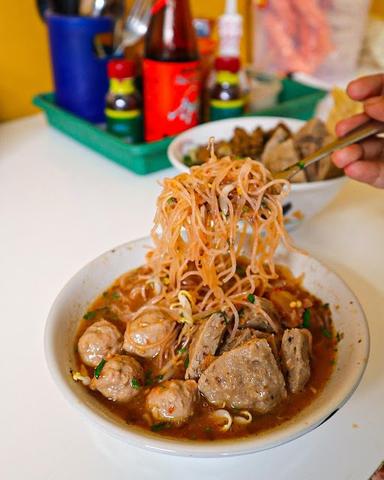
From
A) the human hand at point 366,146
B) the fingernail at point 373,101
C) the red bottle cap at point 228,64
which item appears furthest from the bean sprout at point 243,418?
the red bottle cap at point 228,64

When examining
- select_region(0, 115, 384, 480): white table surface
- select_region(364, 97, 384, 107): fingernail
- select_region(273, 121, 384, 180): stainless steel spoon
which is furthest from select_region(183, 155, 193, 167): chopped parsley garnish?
select_region(364, 97, 384, 107): fingernail

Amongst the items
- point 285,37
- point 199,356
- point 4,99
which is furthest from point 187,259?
point 285,37

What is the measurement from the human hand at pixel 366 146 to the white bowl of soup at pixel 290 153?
0.19ft

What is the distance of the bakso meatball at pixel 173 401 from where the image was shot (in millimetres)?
749

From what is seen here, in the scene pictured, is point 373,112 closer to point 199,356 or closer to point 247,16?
point 199,356

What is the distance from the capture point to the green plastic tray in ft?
5.02

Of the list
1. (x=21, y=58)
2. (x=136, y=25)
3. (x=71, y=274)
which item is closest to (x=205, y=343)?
(x=71, y=274)

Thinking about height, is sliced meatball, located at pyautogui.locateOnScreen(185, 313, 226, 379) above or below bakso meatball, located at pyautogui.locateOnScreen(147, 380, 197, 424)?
above

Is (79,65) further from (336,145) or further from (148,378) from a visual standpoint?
(148,378)

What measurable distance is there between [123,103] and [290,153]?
594mm

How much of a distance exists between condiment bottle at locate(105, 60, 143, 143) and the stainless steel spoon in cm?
65

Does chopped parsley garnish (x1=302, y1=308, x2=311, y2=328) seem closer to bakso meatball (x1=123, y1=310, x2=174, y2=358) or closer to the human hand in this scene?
bakso meatball (x1=123, y1=310, x2=174, y2=358)

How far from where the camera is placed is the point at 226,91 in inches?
65.4

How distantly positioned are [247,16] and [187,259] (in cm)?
192
